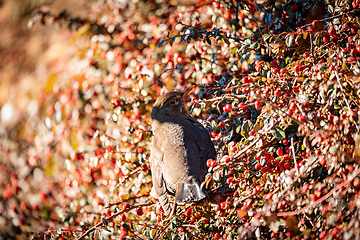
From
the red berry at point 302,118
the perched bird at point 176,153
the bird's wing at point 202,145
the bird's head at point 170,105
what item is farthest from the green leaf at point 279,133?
the bird's head at point 170,105

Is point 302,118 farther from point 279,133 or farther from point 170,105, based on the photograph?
point 170,105

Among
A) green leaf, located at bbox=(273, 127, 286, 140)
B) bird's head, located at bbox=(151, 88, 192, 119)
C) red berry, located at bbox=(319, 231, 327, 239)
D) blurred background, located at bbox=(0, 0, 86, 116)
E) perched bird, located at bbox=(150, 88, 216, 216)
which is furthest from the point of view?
blurred background, located at bbox=(0, 0, 86, 116)

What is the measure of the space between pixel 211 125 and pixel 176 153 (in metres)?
0.42

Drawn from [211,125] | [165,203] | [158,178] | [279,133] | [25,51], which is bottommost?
[25,51]

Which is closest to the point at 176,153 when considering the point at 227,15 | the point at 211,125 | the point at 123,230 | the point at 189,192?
the point at 211,125

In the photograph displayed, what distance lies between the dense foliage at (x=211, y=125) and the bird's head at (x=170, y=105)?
23cm

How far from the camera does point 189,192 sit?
3090 mm

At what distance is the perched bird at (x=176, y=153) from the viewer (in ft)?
10.8

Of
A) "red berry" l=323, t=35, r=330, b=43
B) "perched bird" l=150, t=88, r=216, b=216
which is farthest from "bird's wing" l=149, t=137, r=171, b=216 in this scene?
"red berry" l=323, t=35, r=330, b=43

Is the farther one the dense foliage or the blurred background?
the blurred background

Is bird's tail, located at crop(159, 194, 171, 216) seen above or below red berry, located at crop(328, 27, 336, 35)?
below

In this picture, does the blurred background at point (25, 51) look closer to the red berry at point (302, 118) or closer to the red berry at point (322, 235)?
the red berry at point (302, 118)

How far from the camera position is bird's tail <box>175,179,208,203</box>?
2969mm

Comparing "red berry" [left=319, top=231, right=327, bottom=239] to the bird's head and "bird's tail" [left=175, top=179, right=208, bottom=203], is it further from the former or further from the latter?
the bird's head
